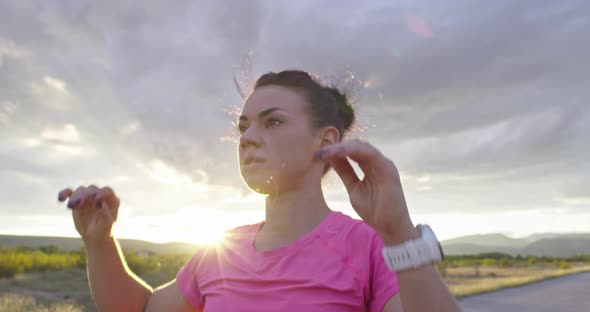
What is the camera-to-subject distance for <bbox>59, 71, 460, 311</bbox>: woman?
5.83 feet

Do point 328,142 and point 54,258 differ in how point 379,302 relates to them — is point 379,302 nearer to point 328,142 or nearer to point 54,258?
A: point 328,142

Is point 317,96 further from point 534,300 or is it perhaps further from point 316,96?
point 534,300

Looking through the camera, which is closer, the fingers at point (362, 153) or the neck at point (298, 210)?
the fingers at point (362, 153)

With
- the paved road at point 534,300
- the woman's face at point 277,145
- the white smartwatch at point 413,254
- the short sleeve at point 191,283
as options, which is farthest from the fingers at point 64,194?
the paved road at point 534,300

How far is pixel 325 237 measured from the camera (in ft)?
7.33

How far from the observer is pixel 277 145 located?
231 centimetres

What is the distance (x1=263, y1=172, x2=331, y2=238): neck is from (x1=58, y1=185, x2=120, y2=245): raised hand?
65cm

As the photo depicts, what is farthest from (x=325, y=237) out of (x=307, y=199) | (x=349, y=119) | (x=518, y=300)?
(x=518, y=300)

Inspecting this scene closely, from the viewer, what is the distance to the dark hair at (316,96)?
2469 millimetres

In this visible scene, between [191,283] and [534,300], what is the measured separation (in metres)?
17.2

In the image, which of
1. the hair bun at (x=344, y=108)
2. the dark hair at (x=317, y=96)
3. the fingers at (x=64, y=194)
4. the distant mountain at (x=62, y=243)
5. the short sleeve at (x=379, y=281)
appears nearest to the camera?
the short sleeve at (x=379, y=281)

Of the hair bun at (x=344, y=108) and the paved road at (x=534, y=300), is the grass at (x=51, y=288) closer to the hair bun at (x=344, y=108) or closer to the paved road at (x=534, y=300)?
the paved road at (x=534, y=300)

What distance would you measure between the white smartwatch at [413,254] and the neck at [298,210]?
59 centimetres

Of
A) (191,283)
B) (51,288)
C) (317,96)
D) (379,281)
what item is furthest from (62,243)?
(379,281)
